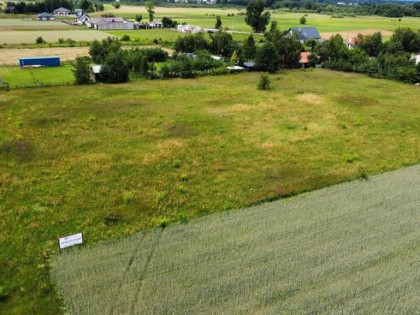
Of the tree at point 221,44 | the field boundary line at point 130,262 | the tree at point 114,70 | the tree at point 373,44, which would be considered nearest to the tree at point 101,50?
the tree at point 114,70

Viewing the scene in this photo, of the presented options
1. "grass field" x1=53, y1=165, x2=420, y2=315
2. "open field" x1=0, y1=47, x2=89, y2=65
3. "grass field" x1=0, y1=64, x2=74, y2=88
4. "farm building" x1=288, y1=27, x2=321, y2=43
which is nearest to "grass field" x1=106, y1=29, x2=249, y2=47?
"farm building" x1=288, y1=27, x2=321, y2=43

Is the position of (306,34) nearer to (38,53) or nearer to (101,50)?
(101,50)

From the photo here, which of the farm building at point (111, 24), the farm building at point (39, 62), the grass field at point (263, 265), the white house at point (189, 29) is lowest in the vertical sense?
the grass field at point (263, 265)

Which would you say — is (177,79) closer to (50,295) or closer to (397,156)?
(397,156)

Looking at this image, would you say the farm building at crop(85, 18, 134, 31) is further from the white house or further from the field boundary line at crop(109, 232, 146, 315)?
the field boundary line at crop(109, 232, 146, 315)

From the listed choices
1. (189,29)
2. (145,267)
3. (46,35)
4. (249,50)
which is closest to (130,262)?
(145,267)

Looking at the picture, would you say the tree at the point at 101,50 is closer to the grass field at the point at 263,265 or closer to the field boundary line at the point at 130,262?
the grass field at the point at 263,265

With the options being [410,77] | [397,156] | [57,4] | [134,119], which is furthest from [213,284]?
[57,4]
